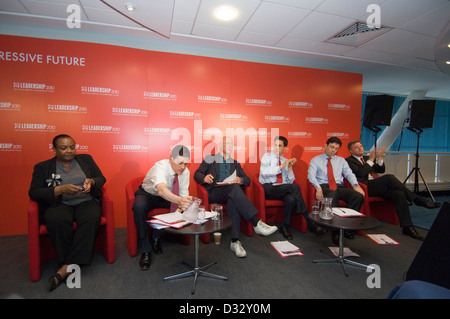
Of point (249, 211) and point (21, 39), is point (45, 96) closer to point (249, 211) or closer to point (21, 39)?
point (21, 39)

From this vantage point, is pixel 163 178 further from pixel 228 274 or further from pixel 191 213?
pixel 228 274

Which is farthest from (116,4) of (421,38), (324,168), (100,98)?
(421,38)

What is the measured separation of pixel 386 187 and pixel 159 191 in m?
3.39

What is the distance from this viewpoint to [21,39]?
3.23 meters

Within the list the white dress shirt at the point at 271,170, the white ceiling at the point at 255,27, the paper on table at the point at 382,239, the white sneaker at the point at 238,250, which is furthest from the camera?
the white dress shirt at the point at 271,170

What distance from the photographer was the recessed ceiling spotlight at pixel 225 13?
303 centimetres

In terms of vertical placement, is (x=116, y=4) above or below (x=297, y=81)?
above

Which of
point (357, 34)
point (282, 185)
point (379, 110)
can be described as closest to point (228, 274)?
point (282, 185)

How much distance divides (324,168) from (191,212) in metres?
2.47

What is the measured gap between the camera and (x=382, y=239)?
3.23 m

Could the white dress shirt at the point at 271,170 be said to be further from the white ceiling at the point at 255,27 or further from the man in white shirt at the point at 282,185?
the white ceiling at the point at 255,27

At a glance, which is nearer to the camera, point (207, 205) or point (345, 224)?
point (345, 224)

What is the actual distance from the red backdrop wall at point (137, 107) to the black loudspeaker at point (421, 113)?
6.40 feet

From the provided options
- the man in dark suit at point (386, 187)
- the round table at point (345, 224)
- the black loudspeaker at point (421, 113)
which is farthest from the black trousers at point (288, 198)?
the black loudspeaker at point (421, 113)
